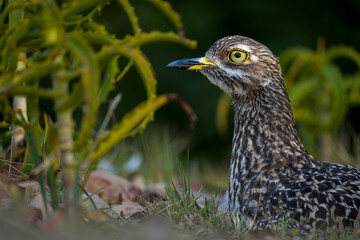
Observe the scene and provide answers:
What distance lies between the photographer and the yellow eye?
339cm

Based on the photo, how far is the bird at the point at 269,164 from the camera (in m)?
2.70

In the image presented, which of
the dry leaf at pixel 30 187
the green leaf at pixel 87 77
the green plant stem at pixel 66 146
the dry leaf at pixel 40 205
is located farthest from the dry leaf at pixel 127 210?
the green leaf at pixel 87 77

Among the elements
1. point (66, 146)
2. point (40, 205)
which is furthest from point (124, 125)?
point (40, 205)

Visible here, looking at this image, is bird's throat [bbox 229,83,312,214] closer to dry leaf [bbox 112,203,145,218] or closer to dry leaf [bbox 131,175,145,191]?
dry leaf [bbox 112,203,145,218]

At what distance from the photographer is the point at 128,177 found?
4637mm

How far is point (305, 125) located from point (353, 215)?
123 inches

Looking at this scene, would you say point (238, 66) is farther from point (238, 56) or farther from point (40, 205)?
point (40, 205)

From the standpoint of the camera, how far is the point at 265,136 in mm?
3248

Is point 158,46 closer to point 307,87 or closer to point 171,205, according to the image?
point 307,87

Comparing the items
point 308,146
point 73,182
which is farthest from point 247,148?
point 308,146

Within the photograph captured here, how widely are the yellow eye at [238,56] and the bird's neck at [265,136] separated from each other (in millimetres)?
214

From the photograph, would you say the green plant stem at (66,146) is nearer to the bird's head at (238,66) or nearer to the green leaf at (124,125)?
the green leaf at (124,125)

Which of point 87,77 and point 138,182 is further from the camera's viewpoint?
point 138,182

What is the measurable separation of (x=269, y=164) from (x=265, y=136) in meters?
0.21
